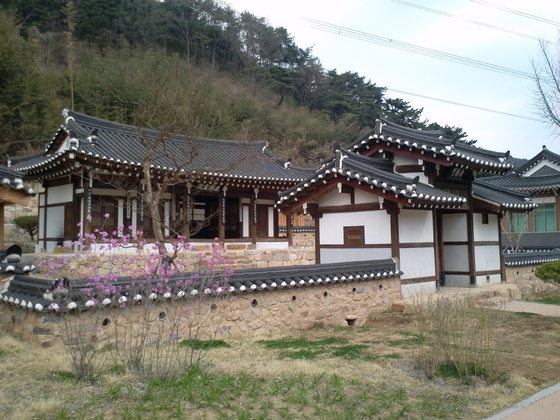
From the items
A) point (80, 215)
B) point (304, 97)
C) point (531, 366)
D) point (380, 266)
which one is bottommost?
point (531, 366)

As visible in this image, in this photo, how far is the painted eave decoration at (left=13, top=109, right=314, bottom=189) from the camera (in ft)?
49.3

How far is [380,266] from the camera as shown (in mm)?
10750

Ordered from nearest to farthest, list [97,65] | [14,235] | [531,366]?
[531,366], [14,235], [97,65]

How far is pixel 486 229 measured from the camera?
1451 centimetres

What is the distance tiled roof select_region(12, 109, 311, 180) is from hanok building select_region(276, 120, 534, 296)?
2.11 meters

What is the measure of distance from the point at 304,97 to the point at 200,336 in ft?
152

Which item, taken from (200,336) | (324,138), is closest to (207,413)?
(200,336)

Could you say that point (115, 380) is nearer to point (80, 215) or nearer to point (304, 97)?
point (80, 215)

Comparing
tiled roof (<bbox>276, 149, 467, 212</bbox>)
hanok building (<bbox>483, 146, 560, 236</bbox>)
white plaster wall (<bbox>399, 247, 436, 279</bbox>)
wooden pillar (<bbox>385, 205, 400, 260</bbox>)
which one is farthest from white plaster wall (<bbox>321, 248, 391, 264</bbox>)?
hanok building (<bbox>483, 146, 560, 236</bbox>)

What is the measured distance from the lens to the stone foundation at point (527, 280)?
1468cm

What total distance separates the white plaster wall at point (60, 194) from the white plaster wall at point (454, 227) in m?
13.2

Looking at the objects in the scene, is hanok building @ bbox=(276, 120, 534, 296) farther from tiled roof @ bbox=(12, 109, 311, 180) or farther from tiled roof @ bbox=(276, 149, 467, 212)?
tiled roof @ bbox=(12, 109, 311, 180)

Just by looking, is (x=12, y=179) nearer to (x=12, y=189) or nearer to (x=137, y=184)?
(x=12, y=189)

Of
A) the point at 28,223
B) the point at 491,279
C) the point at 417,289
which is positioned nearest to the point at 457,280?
the point at 491,279
